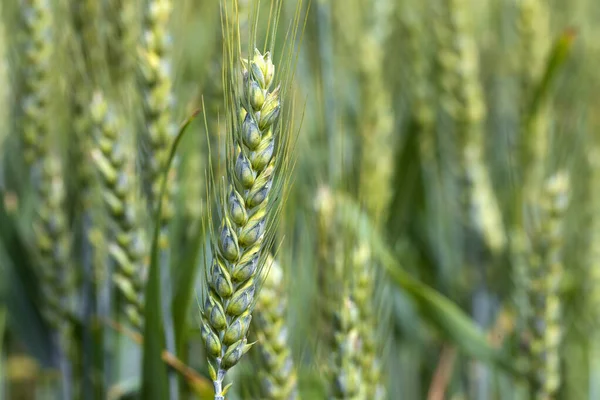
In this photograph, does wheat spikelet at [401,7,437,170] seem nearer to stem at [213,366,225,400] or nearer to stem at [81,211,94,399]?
stem at [81,211,94,399]

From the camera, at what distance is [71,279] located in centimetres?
110

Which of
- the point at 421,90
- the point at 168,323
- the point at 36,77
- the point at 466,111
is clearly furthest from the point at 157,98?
the point at 421,90

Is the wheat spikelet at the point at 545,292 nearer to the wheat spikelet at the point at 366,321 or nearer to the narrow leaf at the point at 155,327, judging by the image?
the wheat spikelet at the point at 366,321

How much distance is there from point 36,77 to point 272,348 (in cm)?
59

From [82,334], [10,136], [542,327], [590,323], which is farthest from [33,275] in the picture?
[590,323]

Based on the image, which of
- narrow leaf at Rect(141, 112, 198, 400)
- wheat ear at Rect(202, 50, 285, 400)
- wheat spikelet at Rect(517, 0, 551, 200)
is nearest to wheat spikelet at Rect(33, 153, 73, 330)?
narrow leaf at Rect(141, 112, 198, 400)

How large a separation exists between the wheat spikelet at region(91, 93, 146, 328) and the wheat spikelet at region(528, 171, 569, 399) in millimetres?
533

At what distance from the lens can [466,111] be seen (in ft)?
4.51

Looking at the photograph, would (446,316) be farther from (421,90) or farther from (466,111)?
(421,90)

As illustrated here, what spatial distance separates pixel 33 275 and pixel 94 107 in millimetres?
537

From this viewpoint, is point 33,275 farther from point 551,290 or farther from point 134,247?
point 551,290

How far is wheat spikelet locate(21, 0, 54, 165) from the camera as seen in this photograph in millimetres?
1110

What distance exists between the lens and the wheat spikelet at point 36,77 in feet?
3.64

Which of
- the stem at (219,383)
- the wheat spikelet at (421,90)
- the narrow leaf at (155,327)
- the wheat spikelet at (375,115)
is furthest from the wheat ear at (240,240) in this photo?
the wheat spikelet at (421,90)
